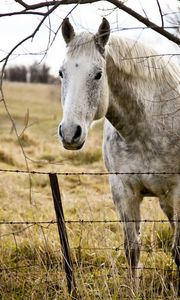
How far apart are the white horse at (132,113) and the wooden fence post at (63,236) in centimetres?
57

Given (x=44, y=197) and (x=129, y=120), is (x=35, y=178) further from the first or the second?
(x=129, y=120)

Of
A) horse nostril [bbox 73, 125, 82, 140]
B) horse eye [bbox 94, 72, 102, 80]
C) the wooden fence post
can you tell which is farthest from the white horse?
the wooden fence post

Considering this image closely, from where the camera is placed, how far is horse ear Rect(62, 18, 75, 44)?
407cm

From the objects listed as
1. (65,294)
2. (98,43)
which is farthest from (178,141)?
(65,294)

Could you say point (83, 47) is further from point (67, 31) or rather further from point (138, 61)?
point (138, 61)

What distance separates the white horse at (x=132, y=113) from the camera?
155 inches

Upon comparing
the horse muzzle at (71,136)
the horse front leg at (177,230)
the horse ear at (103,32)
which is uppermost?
the horse ear at (103,32)

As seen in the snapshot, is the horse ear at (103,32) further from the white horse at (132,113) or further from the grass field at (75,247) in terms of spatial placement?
the grass field at (75,247)

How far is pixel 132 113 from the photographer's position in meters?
4.39

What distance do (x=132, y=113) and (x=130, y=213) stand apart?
0.88 meters

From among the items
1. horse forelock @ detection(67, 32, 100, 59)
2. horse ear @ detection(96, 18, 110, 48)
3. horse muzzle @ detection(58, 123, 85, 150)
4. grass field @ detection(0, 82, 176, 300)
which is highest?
horse ear @ detection(96, 18, 110, 48)

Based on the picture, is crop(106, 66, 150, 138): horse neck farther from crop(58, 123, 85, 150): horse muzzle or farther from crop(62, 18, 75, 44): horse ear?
crop(58, 123, 85, 150): horse muzzle

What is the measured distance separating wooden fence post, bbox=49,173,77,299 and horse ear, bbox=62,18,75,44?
1087 mm

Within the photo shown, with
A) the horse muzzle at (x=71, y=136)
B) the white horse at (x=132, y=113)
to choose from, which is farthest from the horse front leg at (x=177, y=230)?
the horse muzzle at (x=71, y=136)
